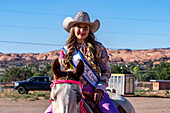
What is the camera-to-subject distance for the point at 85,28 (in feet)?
13.6

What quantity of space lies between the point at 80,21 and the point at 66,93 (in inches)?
58.0

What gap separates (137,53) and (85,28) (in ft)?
623

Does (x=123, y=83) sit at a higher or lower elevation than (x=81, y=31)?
lower

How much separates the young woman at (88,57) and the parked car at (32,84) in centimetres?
2275

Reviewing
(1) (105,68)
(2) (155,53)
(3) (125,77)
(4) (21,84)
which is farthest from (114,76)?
(2) (155,53)

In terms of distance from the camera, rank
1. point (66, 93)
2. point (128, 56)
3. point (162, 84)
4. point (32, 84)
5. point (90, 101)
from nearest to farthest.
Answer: point (66, 93) → point (90, 101) → point (32, 84) → point (162, 84) → point (128, 56)

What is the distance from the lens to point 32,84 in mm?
26578

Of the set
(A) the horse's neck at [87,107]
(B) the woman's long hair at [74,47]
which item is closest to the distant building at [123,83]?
(B) the woman's long hair at [74,47]

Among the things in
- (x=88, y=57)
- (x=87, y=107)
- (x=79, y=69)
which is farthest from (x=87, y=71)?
(x=79, y=69)

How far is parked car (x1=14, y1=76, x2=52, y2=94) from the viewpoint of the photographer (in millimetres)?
26438

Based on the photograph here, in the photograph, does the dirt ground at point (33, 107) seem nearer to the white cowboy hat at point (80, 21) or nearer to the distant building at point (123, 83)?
the distant building at point (123, 83)

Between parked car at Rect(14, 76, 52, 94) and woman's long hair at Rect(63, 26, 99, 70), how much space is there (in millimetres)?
22769

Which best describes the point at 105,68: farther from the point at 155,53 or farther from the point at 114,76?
the point at 155,53

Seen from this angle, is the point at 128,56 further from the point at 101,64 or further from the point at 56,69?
the point at 56,69
